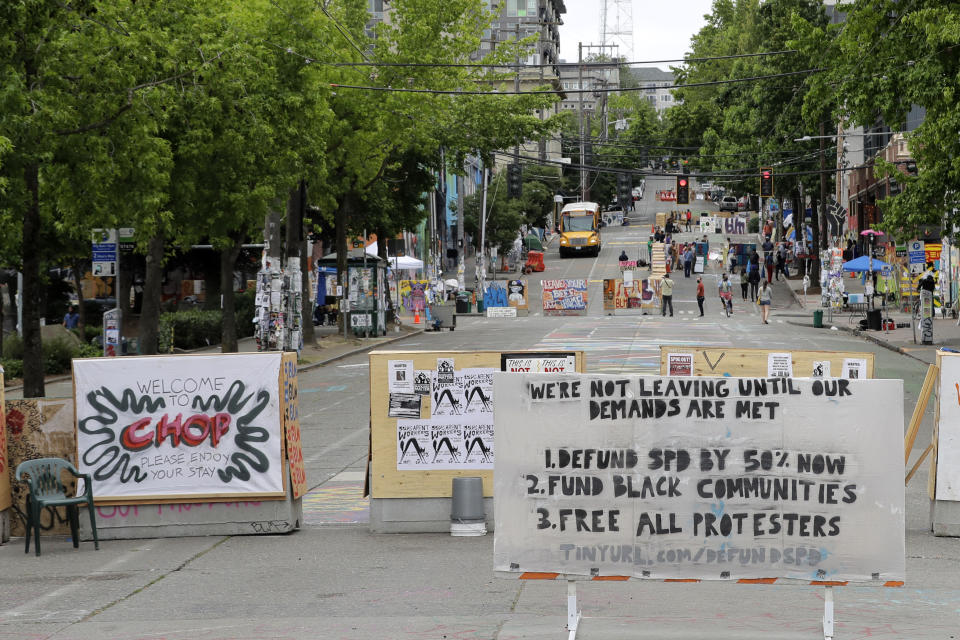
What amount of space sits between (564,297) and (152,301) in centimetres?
3144

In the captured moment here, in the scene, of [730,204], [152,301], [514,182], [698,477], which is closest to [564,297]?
[514,182]

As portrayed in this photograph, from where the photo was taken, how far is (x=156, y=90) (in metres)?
19.3

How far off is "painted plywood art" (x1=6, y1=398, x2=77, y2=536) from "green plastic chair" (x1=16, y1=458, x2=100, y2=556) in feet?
0.59

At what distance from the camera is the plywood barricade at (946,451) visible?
31.7ft

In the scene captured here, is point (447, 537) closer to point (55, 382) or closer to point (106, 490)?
point (106, 490)

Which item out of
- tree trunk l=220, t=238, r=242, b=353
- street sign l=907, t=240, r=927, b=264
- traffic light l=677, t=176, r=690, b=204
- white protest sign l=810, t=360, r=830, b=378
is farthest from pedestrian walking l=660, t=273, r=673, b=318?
white protest sign l=810, t=360, r=830, b=378

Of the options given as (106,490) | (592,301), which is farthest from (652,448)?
(592,301)

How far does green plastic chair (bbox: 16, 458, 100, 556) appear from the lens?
33.0 feet

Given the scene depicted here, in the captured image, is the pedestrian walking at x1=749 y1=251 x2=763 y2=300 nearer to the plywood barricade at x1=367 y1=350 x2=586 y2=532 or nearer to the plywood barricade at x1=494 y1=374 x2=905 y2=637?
the plywood barricade at x1=367 y1=350 x2=586 y2=532

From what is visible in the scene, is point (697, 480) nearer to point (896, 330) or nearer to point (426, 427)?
point (426, 427)

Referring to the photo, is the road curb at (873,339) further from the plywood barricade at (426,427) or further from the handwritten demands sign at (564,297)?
the plywood barricade at (426,427)

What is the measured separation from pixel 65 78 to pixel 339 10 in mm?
20156

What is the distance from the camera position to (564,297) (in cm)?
5484

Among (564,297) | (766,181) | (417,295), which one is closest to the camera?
(417,295)
